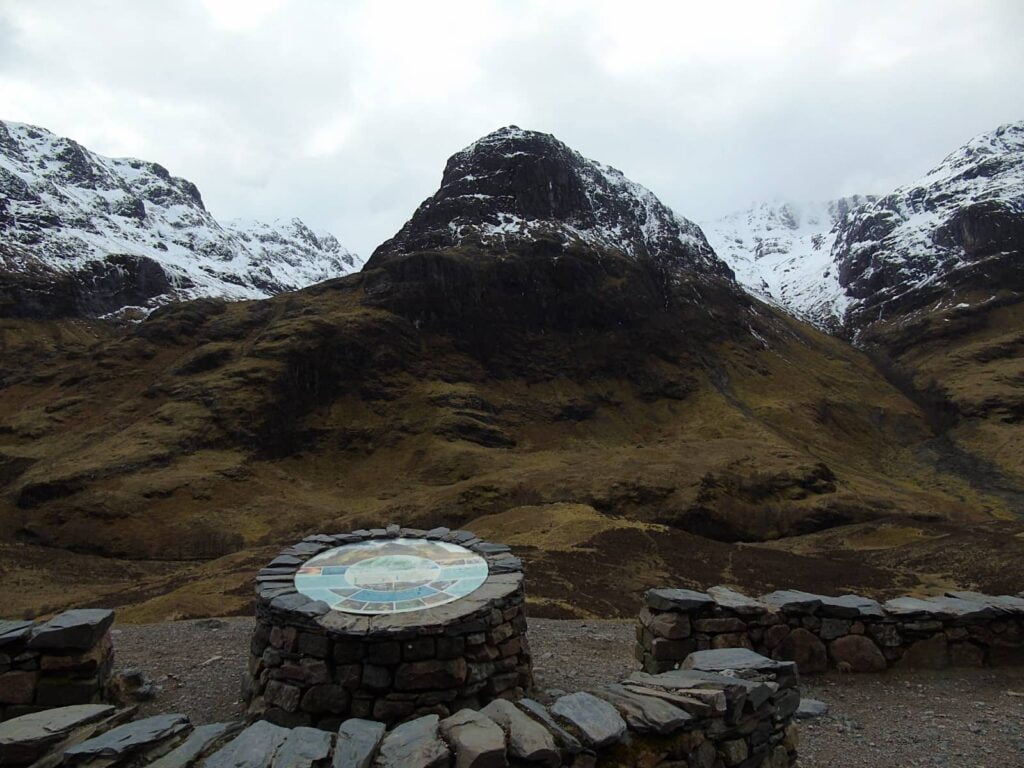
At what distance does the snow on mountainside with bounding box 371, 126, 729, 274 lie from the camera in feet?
399

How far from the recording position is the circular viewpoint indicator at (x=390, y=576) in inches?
398

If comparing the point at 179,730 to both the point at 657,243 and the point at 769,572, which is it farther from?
the point at 657,243

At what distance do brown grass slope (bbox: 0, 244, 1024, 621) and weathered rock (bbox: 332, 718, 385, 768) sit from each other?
1454 cm

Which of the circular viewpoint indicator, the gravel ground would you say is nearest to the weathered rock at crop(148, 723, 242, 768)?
the circular viewpoint indicator

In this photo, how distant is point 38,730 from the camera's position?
6160mm

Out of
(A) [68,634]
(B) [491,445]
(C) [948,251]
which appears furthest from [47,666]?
(C) [948,251]

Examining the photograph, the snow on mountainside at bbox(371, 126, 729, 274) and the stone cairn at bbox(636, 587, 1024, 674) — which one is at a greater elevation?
the snow on mountainside at bbox(371, 126, 729, 274)

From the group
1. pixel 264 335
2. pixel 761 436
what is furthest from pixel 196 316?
pixel 761 436

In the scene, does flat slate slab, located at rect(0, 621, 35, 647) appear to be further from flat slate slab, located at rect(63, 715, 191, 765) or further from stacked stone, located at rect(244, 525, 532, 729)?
flat slate slab, located at rect(63, 715, 191, 765)

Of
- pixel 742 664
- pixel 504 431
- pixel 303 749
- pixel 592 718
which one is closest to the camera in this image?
pixel 303 749

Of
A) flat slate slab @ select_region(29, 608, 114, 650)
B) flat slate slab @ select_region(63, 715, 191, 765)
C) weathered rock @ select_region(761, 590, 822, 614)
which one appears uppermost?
flat slate slab @ select_region(29, 608, 114, 650)

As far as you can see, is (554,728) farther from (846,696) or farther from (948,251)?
(948,251)

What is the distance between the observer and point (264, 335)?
85.9m

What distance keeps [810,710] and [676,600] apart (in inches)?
94.4
